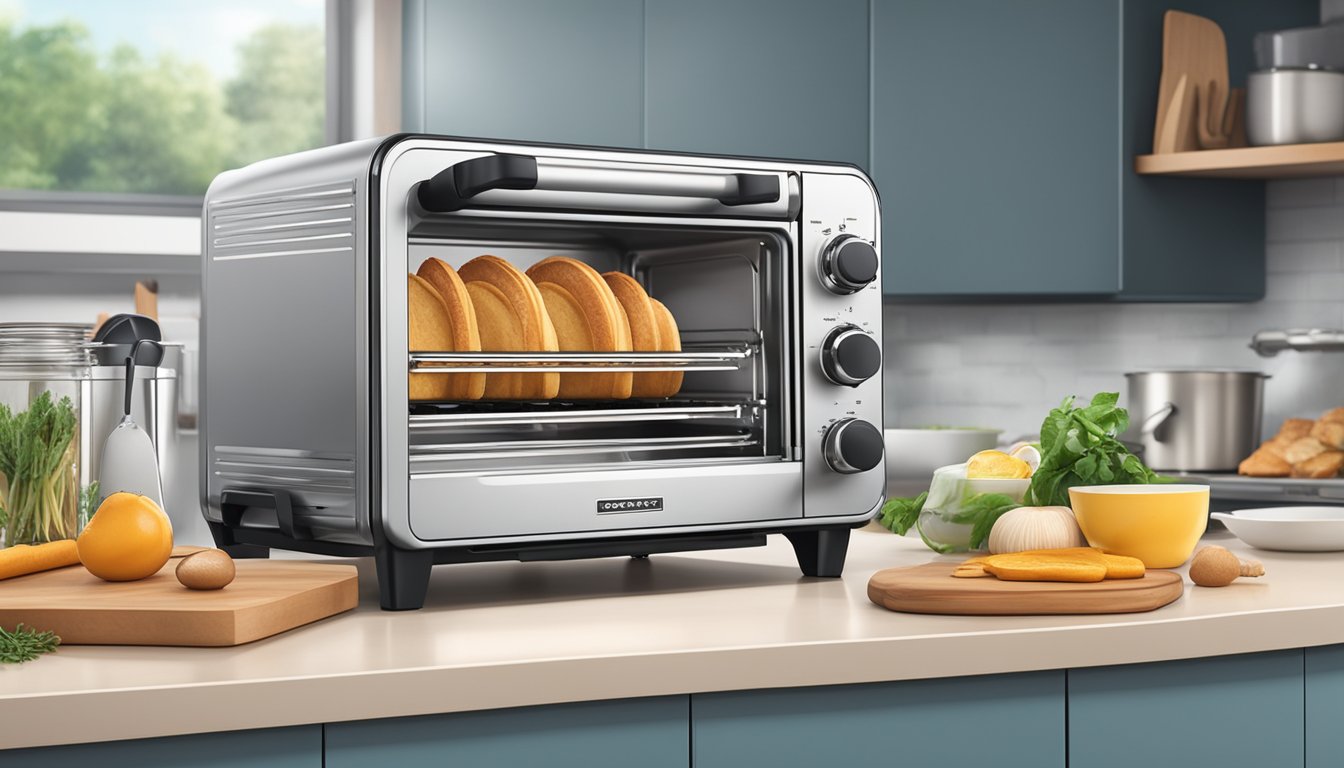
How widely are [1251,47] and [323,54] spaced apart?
189 cm

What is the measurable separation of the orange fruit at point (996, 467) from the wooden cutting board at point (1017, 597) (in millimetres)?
347

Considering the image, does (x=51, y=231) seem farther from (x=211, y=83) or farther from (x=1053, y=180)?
(x=1053, y=180)

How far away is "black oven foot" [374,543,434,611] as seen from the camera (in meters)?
1.10

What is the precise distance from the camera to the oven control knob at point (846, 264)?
49.3 inches

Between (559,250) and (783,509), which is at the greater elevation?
(559,250)

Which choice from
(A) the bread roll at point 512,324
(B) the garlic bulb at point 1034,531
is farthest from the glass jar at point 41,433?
(B) the garlic bulb at point 1034,531

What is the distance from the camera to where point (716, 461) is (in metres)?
1.24

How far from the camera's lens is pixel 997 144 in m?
2.83

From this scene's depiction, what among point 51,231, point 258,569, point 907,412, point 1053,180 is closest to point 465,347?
point 258,569

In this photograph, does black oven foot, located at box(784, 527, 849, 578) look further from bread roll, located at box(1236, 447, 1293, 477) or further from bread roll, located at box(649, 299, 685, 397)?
bread roll, located at box(1236, 447, 1293, 477)

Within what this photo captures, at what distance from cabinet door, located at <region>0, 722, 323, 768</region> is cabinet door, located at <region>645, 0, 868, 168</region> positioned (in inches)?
75.6

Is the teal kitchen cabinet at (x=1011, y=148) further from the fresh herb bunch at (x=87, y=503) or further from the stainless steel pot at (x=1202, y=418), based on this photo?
the fresh herb bunch at (x=87, y=503)


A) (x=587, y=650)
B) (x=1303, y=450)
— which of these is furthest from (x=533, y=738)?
(x=1303, y=450)

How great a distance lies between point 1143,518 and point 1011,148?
5.60 ft
